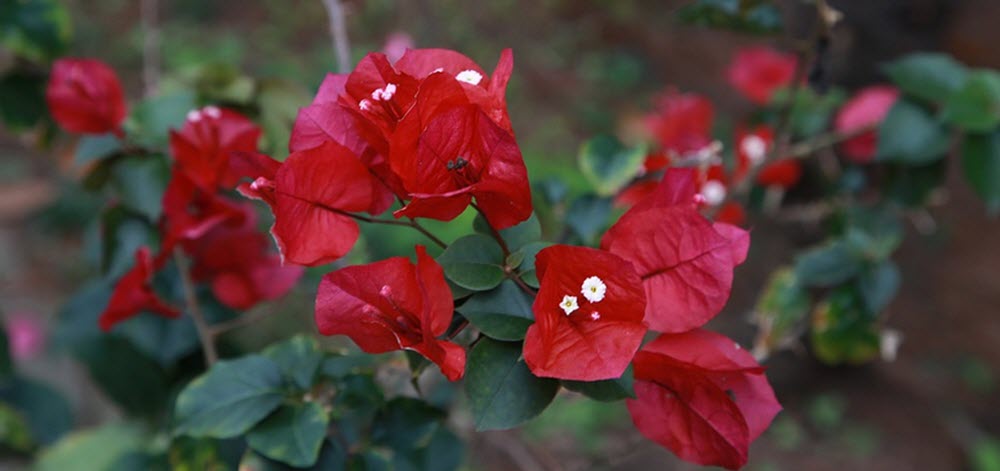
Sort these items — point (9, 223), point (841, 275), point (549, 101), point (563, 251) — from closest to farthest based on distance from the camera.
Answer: point (563, 251), point (841, 275), point (9, 223), point (549, 101)

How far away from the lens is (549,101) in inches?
117

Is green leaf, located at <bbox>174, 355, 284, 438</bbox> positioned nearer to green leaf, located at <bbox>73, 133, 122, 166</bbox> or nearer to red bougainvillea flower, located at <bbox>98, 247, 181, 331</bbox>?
red bougainvillea flower, located at <bbox>98, 247, 181, 331</bbox>

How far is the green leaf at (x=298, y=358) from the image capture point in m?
0.58

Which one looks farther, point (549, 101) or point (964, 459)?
point (549, 101)

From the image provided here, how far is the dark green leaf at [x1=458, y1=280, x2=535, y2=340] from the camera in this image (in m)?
0.46

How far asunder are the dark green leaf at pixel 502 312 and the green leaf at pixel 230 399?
187 millimetres

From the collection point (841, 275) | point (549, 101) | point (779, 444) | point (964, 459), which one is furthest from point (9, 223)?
point (964, 459)

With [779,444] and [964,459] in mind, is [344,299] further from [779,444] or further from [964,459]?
[964,459]

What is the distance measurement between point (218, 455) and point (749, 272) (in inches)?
55.0

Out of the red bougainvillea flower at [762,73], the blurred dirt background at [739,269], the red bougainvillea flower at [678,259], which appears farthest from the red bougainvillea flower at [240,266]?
the red bougainvillea flower at [762,73]

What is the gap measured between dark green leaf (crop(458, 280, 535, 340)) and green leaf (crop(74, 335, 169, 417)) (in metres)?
0.70

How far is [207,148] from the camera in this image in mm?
680

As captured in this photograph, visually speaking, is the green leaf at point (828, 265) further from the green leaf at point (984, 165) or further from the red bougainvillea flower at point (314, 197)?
the red bougainvillea flower at point (314, 197)

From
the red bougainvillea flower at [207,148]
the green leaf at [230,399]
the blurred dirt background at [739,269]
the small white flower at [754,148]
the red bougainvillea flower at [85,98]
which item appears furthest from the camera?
the blurred dirt background at [739,269]
